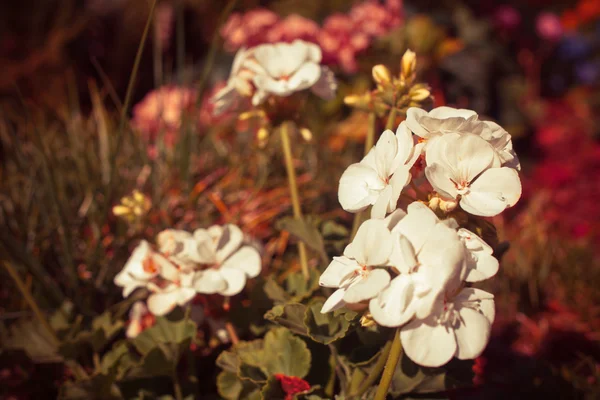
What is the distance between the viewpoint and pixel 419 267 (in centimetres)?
75

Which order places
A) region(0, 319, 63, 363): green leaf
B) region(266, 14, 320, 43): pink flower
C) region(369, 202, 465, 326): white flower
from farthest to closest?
region(266, 14, 320, 43): pink flower, region(0, 319, 63, 363): green leaf, region(369, 202, 465, 326): white flower

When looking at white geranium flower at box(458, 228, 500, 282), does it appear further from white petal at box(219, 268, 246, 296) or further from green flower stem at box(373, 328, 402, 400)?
white petal at box(219, 268, 246, 296)

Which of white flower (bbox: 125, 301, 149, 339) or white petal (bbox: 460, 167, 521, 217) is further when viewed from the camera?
white flower (bbox: 125, 301, 149, 339)

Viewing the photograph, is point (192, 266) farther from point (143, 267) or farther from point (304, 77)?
point (304, 77)

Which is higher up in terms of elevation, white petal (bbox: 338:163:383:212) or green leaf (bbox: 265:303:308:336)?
white petal (bbox: 338:163:383:212)

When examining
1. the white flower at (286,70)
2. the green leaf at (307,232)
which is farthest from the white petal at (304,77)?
the green leaf at (307,232)

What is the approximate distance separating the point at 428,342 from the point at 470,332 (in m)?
0.06

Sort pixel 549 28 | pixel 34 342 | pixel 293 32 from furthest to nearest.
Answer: pixel 549 28 → pixel 293 32 → pixel 34 342

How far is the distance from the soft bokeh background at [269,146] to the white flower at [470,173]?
0.30 m

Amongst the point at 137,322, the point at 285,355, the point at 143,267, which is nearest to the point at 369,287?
the point at 285,355

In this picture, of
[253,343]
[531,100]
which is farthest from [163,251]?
[531,100]

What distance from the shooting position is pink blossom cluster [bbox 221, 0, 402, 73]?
282 cm

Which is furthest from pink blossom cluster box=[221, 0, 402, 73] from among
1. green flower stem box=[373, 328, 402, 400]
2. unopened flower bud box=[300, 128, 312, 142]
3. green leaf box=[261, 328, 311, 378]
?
green flower stem box=[373, 328, 402, 400]

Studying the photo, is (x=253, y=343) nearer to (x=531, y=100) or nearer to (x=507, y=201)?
(x=507, y=201)
